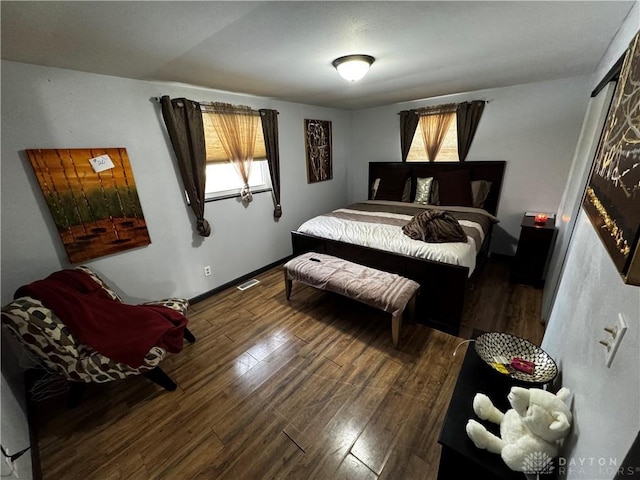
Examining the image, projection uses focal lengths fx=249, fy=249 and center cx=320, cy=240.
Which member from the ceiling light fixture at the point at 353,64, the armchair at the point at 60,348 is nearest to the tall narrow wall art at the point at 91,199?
the armchair at the point at 60,348

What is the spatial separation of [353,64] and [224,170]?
71.6 inches

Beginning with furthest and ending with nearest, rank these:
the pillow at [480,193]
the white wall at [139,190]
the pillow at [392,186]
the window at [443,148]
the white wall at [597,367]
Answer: the pillow at [392,186] → the window at [443,148] → the pillow at [480,193] → the white wall at [139,190] → the white wall at [597,367]

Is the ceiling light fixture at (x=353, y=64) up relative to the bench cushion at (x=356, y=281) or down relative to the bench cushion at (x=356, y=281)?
up

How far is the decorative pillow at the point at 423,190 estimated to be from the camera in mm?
3609

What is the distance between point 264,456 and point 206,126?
2840 mm

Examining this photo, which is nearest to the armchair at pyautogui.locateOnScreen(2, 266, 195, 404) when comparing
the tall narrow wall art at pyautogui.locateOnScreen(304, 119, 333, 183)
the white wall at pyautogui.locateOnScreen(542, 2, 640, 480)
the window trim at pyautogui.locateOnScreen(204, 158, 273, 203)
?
the window trim at pyautogui.locateOnScreen(204, 158, 273, 203)

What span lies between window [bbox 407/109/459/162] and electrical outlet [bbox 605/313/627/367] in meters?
3.44

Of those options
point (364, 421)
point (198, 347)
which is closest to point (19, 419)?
point (198, 347)

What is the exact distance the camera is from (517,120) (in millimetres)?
3008

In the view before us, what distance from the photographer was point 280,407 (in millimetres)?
1602

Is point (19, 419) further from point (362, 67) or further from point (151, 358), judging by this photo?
point (362, 67)

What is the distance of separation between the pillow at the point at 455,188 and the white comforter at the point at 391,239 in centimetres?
71

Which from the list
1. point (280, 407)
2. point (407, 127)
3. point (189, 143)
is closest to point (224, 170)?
point (189, 143)

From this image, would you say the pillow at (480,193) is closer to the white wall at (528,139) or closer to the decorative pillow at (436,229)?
the white wall at (528,139)
